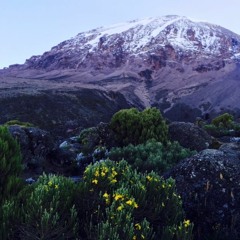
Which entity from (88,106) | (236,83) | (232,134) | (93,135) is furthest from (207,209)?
(236,83)

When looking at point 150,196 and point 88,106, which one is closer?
point 150,196

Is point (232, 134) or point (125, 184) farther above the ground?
point (125, 184)

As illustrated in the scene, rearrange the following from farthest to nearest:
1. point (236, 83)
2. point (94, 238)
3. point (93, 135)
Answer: point (236, 83) < point (93, 135) < point (94, 238)

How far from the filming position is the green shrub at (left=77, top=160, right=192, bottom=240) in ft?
18.3

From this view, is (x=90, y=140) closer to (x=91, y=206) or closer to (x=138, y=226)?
(x=91, y=206)

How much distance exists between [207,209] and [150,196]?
1.75 m

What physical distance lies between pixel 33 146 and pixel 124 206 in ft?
31.9

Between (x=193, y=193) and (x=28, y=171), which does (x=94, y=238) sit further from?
(x=28, y=171)

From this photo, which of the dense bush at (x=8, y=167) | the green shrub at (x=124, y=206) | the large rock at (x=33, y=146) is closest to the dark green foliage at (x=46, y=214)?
the green shrub at (x=124, y=206)


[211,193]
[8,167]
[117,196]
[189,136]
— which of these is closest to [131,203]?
[117,196]

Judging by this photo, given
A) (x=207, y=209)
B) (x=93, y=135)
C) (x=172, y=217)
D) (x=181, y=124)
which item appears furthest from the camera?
(x=181, y=124)

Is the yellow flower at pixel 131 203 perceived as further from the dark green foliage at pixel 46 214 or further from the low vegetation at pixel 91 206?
the dark green foliage at pixel 46 214

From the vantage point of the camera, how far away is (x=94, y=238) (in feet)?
18.0

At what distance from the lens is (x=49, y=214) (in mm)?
5359
